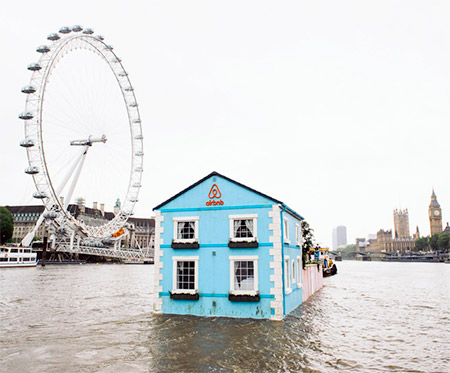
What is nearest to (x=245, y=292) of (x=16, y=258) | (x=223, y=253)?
(x=223, y=253)

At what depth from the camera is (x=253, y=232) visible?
18797 millimetres

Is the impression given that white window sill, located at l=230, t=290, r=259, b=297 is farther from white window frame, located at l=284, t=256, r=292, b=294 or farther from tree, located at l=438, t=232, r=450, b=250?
tree, located at l=438, t=232, r=450, b=250

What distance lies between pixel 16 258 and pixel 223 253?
281 feet

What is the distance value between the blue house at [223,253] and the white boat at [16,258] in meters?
77.3

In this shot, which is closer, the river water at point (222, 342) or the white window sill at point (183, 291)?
the river water at point (222, 342)

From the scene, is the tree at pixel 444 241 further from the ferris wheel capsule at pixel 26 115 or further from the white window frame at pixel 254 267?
the white window frame at pixel 254 267

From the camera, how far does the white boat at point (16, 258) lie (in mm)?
84750

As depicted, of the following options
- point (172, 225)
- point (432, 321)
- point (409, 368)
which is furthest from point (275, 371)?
point (432, 321)

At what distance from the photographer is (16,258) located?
88812 millimetres

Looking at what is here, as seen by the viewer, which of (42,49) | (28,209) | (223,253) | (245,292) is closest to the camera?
(245,292)

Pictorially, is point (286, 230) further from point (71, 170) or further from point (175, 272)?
point (71, 170)

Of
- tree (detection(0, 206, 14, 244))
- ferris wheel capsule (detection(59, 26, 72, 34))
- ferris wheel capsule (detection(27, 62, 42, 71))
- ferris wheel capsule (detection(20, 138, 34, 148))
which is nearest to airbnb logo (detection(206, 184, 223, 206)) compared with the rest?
ferris wheel capsule (detection(20, 138, 34, 148))

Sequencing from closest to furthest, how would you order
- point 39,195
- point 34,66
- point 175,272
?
1. point 175,272
2. point 34,66
3. point 39,195

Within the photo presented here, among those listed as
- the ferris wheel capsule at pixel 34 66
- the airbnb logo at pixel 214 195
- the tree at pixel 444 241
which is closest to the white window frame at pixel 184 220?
the airbnb logo at pixel 214 195
